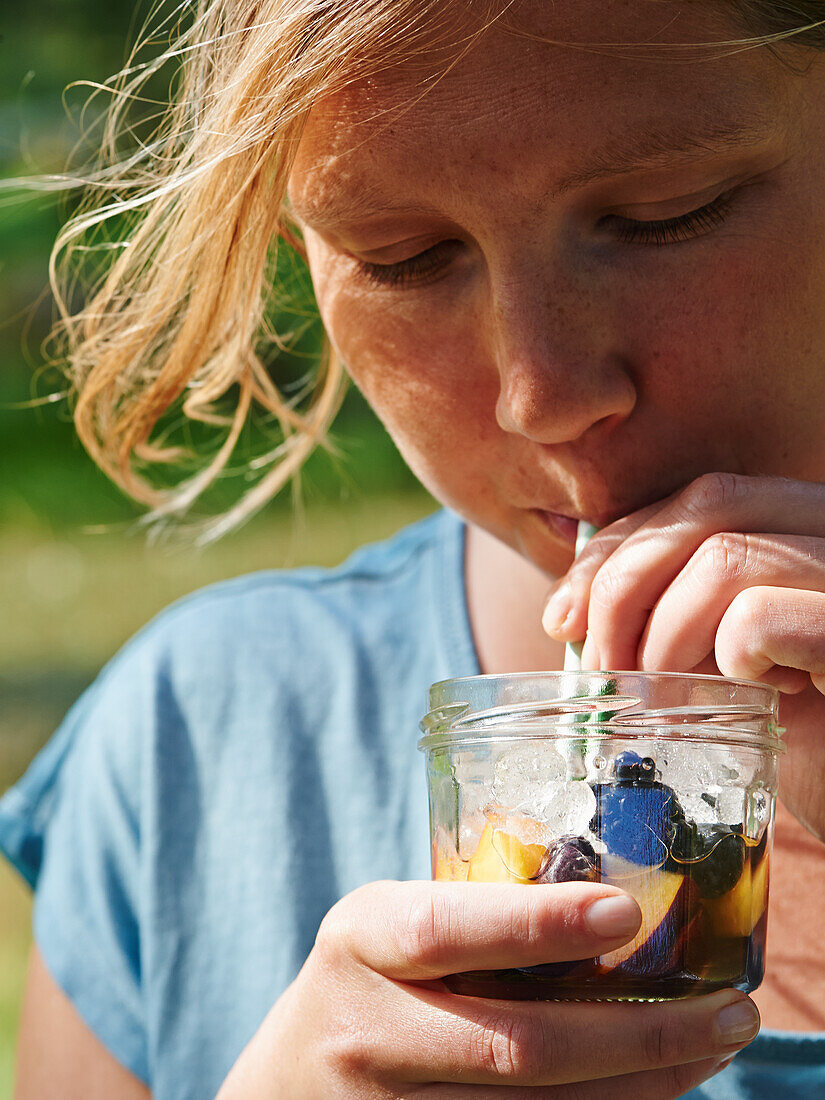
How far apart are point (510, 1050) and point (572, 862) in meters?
0.11

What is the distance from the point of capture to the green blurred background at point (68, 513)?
428 centimetres

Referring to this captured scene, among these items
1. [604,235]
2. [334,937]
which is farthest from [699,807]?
[604,235]

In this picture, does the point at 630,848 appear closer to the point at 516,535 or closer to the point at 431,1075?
the point at 431,1075

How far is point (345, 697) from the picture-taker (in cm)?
123

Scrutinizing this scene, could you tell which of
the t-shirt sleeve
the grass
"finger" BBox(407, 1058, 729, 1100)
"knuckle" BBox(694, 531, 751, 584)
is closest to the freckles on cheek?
"knuckle" BBox(694, 531, 751, 584)

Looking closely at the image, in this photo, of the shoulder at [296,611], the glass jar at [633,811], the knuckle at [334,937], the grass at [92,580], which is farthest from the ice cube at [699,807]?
the grass at [92,580]

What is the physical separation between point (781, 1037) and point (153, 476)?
3.88 meters

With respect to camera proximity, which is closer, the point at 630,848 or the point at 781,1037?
the point at 630,848

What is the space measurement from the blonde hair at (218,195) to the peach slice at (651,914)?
1.63 ft

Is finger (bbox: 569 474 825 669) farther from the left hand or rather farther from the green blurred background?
the green blurred background

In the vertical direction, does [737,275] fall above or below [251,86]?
below

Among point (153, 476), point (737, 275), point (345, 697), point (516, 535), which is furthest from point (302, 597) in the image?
point (153, 476)

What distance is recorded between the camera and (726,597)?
65cm

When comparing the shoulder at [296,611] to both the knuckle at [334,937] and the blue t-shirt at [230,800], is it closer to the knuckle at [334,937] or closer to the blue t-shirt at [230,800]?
the blue t-shirt at [230,800]
